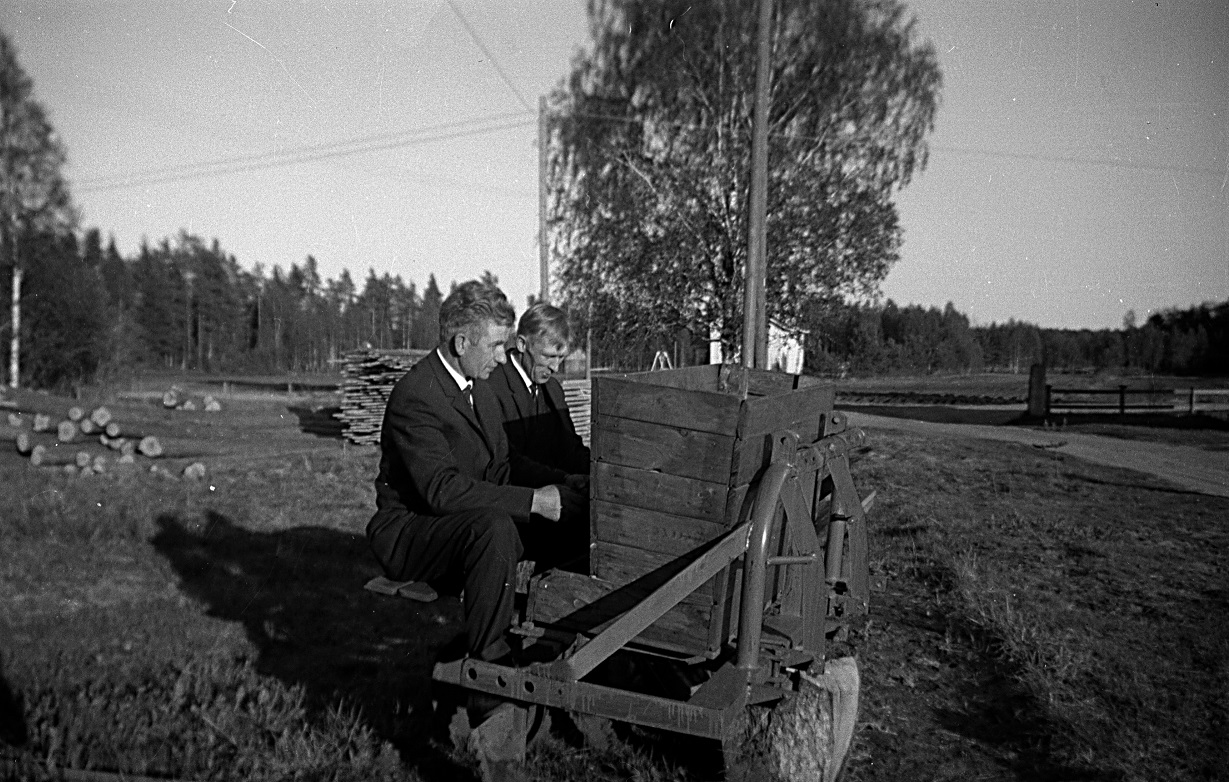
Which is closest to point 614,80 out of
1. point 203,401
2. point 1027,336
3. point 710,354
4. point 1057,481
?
point 710,354

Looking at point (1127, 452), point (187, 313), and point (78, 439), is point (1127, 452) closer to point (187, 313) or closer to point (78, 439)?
point (78, 439)

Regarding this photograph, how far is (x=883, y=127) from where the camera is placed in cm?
1992

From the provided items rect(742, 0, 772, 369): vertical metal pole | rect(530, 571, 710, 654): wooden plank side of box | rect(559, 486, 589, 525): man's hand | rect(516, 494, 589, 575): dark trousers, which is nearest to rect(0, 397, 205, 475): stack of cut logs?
rect(742, 0, 772, 369): vertical metal pole

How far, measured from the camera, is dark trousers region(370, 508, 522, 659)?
3.28 metres

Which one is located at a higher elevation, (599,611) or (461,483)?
(461,483)

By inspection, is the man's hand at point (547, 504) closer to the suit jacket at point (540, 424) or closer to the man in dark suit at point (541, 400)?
the man in dark suit at point (541, 400)

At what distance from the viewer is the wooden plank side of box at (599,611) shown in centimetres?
300

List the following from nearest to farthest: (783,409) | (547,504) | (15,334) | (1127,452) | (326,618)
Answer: (783,409), (547,504), (326,618), (1127,452), (15,334)

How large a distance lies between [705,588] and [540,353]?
6.47 ft

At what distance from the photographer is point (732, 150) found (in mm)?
19391

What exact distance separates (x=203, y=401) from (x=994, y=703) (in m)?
16.8

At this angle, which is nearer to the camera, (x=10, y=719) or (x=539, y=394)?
(x=10, y=719)

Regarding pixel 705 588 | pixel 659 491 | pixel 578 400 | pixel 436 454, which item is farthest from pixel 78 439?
pixel 705 588

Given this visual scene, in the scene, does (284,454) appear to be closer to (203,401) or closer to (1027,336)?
(203,401)
